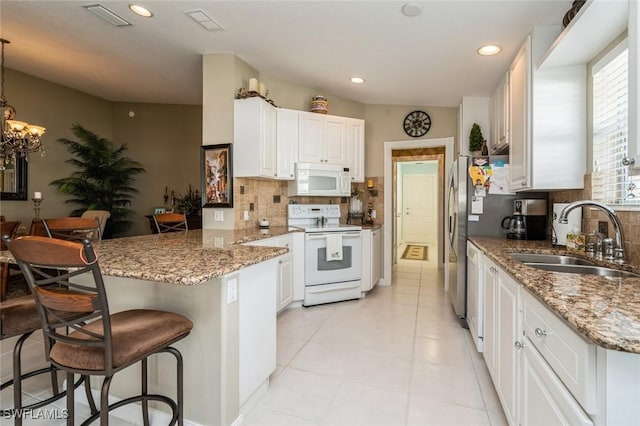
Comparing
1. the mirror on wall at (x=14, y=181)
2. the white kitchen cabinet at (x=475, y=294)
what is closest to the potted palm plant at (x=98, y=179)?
the mirror on wall at (x=14, y=181)

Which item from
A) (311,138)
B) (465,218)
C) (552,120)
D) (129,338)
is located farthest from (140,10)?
(465,218)

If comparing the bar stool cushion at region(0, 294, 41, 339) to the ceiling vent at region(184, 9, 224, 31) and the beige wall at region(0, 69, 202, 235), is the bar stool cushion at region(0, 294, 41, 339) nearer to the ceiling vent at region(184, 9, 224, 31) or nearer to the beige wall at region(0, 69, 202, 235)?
the ceiling vent at region(184, 9, 224, 31)

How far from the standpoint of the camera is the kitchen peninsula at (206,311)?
1.48 meters

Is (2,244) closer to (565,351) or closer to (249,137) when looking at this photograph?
(249,137)

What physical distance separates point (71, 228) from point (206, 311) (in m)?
1.39

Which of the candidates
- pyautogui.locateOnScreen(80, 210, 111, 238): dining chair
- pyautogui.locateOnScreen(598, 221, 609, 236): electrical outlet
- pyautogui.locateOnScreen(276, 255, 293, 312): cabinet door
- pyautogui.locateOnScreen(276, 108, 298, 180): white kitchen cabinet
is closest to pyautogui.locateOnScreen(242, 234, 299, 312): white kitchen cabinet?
pyautogui.locateOnScreen(276, 255, 293, 312): cabinet door

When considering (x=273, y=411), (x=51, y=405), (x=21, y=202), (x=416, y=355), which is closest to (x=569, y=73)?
(x=416, y=355)

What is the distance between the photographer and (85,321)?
117 cm

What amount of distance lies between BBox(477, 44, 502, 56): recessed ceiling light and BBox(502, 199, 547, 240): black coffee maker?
1.30 metres

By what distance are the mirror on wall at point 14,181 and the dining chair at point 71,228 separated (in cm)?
278

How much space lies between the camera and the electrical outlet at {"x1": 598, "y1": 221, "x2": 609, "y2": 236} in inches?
76.5

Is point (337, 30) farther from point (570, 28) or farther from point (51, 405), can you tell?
point (51, 405)

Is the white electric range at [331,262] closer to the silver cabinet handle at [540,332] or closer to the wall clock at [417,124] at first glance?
the wall clock at [417,124]

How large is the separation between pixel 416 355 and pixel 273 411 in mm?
1212
